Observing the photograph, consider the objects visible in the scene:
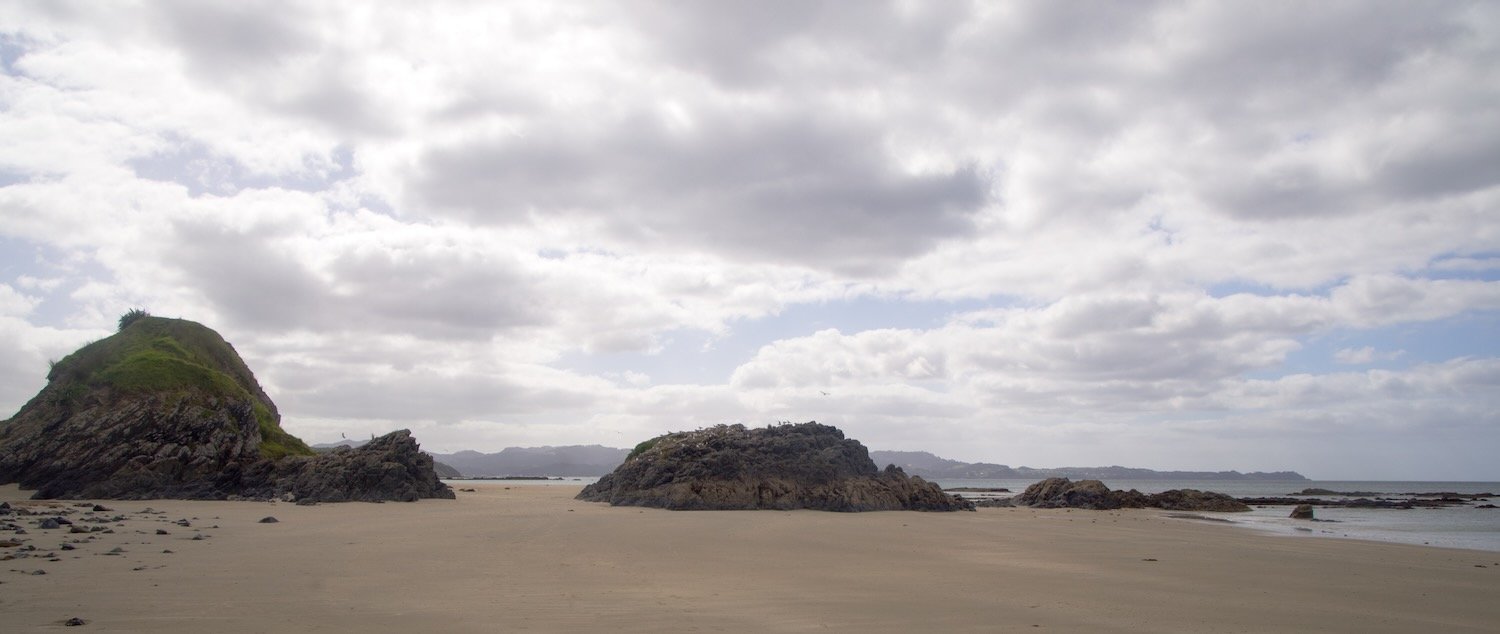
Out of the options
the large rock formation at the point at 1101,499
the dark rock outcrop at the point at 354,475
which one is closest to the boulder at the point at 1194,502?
the large rock formation at the point at 1101,499

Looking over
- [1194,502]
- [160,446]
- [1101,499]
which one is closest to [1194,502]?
[1194,502]

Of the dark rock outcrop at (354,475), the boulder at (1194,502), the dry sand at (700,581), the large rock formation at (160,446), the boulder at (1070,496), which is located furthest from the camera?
the boulder at (1194,502)

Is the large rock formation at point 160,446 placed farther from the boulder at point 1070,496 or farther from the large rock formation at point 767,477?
the boulder at point 1070,496

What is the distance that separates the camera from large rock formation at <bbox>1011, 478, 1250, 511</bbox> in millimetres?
38656

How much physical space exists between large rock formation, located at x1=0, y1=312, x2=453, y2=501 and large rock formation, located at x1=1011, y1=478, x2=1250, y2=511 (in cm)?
2844

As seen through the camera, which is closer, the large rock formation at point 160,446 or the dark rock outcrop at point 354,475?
the large rock formation at point 160,446

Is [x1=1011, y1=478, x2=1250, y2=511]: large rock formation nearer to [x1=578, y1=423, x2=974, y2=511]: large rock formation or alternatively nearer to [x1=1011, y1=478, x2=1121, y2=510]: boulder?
[x1=1011, y1=478, x2=1121, y2=510]: boulder

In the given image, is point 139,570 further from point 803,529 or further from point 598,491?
point 598,491

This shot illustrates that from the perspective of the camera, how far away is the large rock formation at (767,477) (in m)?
27.0

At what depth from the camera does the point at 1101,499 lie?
38344 mm

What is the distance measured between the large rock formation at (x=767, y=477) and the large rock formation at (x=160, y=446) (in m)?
8.41

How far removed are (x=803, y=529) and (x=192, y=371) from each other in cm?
2545

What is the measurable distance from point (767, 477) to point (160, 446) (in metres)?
20.7

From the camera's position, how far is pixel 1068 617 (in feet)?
28.2
